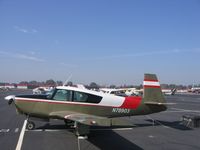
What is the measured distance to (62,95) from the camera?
11.3 meters

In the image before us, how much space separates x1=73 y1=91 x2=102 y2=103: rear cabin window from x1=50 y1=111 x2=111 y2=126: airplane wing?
665mm

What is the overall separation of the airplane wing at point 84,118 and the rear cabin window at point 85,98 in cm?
66

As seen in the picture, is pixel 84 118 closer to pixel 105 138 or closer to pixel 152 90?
pixel 105 138

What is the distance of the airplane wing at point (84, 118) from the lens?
8328mm

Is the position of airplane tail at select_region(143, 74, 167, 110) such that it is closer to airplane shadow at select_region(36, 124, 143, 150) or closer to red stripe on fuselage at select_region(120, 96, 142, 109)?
red stripe on fuselage at select_region(120, 96, 142, 109)

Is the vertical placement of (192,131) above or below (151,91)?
below

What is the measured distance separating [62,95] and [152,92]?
4.19m

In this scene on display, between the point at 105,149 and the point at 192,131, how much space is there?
5.29 m

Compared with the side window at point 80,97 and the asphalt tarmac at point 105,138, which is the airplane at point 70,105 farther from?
the asphalt tarmac at point 105,138

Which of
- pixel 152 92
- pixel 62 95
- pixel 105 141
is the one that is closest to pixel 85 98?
pixel 62 95

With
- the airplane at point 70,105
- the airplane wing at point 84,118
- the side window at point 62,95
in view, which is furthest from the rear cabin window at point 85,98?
the airplane wing at point 84,118

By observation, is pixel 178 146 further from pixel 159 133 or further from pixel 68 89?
pixel 68 89

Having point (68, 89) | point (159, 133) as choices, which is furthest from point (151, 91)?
point (68, 89)

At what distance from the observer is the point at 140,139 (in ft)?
32.6
